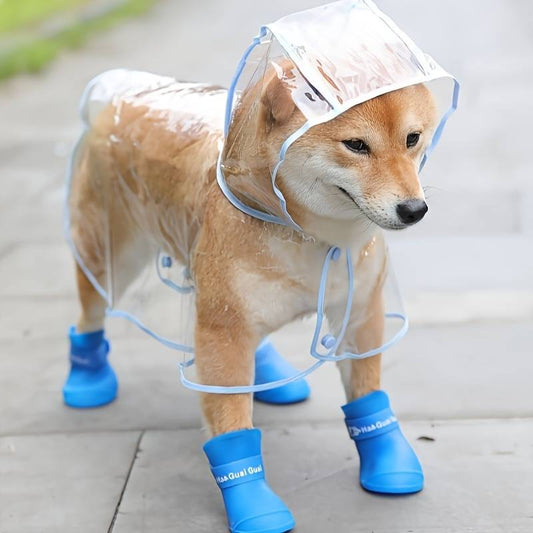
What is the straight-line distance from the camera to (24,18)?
46.5ft

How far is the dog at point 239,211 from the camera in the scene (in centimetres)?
258

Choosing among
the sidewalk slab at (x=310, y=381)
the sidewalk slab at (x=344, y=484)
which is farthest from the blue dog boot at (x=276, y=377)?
the sidewalk slab at (x=344, y=484)

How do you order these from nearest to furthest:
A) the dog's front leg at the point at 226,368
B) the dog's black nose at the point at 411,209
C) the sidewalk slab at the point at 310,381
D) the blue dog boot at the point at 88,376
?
the dog's black nose at the point at 411,209
the dog's front leg at the point at 226,368
the sidewalk slab at the point at 310,381
the blue dog boot at the point at 88,376

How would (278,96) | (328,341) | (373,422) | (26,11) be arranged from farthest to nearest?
(26,11) → (373,422) → (328,341) → (278,96)

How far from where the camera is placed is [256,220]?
2891mm

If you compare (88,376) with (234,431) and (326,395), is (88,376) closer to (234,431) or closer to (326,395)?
(326,395)

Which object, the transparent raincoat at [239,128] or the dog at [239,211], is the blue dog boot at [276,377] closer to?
the transparent raincoat at [239,128]

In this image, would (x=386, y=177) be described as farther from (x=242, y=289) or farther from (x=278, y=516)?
(x=278, y=516)

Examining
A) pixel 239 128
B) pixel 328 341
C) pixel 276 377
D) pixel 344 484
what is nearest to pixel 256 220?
pixel 239 128

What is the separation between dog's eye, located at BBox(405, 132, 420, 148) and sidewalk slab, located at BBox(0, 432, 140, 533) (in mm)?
1502

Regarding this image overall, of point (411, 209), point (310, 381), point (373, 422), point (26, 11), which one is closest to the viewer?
point (411, 209)

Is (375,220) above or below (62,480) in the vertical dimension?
above

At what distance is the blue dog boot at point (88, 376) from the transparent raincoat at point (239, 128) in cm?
26

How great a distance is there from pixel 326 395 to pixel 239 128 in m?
1.49
